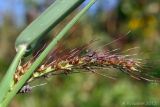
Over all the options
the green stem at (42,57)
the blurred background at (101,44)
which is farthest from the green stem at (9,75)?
the blurred background at (101,44)

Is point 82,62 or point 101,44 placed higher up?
point 101,44

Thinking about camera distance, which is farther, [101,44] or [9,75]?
[101,44]

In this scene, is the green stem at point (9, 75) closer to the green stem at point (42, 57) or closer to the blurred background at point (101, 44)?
the green stem at point (42, 57)

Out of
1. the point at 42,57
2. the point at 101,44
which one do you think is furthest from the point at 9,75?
the point at 101,44

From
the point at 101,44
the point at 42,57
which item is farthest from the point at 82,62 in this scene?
the point at 101,44

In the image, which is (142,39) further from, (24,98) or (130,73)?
(130,73)

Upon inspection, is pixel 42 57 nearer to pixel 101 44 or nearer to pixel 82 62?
pixel 82 62
